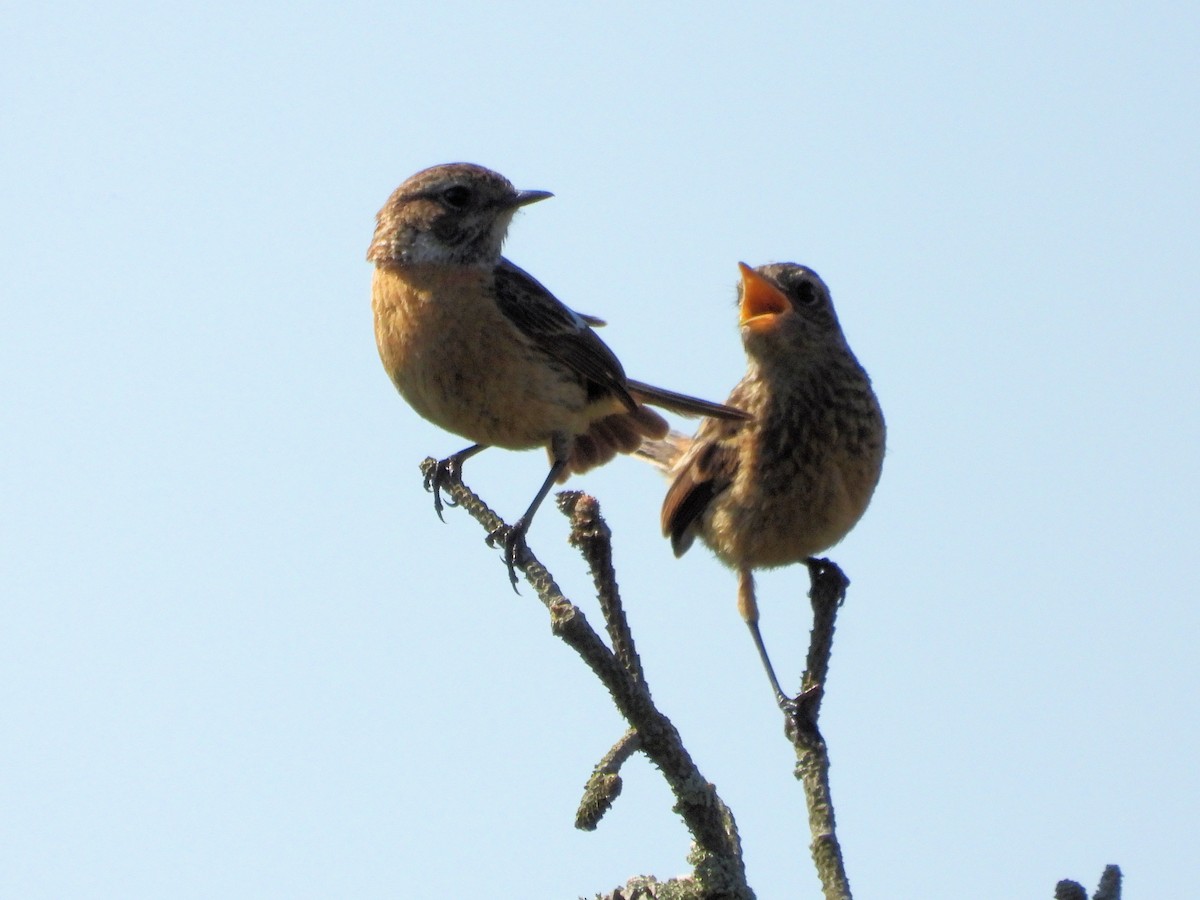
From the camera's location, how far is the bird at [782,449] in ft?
24.8

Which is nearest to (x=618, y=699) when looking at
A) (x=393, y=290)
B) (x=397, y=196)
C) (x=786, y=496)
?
(x=786, y=496)

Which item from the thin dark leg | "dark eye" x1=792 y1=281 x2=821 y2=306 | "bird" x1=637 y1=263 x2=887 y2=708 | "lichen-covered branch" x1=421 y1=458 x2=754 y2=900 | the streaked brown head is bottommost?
"lichen-covered branch" x1=421 y1=458 x2=754 y2=900

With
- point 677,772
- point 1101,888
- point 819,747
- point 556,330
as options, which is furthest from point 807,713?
point 556,330

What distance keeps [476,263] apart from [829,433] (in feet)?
6.72

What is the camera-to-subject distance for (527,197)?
8.30 m

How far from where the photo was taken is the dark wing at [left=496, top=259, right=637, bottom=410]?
7.82 metres

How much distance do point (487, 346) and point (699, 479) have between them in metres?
1.39

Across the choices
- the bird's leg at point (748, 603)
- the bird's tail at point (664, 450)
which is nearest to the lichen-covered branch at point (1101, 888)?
the bird's leg at point (748, 603)

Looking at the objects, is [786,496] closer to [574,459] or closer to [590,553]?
[574,459]

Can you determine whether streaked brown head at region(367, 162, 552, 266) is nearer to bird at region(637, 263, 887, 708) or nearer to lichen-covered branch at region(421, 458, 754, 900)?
bird at region(637, 263, 887, 708)

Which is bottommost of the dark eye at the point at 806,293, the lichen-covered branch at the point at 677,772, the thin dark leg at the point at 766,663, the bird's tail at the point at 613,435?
the lichen-covered branch at the point at 677,772

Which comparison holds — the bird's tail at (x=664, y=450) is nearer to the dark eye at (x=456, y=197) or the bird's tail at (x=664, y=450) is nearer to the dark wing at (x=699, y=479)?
the dark wing at (x=699, y=479)

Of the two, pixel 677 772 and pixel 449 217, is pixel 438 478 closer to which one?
pixel 449 217

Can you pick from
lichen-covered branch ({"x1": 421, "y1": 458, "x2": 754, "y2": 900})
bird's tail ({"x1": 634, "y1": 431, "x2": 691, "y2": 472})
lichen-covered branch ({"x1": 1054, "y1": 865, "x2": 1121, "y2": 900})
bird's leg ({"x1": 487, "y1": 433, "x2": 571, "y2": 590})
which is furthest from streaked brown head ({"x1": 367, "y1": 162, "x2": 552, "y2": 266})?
lichen-covered branch ({"x1": 1054, "y1": 865, "x2": 1121, "y2": 900})
